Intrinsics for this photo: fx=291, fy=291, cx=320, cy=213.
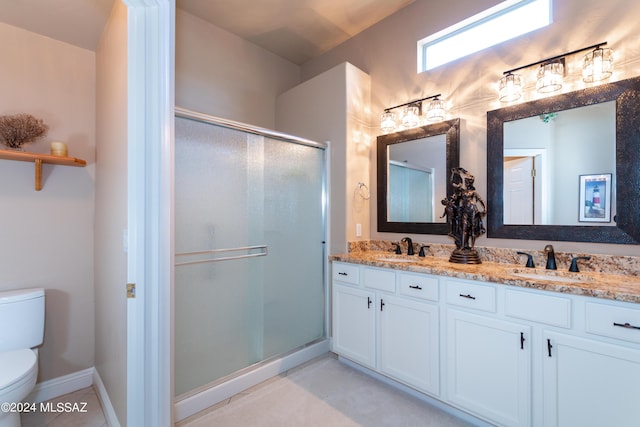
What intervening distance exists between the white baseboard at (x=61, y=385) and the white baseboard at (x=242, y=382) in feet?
3.36

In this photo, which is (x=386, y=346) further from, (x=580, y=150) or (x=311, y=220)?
(x=580, y=150)

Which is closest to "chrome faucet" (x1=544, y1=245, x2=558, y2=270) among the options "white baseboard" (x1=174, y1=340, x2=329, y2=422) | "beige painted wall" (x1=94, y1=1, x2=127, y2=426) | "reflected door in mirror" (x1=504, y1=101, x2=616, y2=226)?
"reflected door in mirror" (x1=504, y1=101, x2=616, y2=226)

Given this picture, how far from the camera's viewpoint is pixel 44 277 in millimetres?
2115

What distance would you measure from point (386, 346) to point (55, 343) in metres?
2.42

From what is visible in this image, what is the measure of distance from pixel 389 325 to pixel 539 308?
92 cm

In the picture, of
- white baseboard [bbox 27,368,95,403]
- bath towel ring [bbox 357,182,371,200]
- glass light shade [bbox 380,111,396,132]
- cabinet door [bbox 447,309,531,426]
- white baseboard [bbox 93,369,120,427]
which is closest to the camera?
cabinet door [bbox 447,309,531,426]

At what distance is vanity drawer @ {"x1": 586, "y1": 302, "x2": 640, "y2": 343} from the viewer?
3.92ft

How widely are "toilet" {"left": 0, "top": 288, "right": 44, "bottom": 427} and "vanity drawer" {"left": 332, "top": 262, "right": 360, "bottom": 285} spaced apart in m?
1.95

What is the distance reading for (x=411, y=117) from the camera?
2484 millimetres

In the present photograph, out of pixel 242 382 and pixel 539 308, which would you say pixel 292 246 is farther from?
pixel 539 308

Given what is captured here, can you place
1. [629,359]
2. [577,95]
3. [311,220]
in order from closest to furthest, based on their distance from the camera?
[629,359], [577,95], [311,220]

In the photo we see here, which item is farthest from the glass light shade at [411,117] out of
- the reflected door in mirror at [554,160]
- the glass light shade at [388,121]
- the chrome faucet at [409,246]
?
the chrome faucet at [409,246]

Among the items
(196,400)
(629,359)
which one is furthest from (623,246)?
(196,400)

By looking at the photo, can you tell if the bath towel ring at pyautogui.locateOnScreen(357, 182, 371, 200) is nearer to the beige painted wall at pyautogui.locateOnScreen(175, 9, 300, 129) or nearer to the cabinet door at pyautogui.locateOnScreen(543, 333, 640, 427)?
the beige painted wall at pyautogui.locateOnScreen(175, 9, 300, 129)
